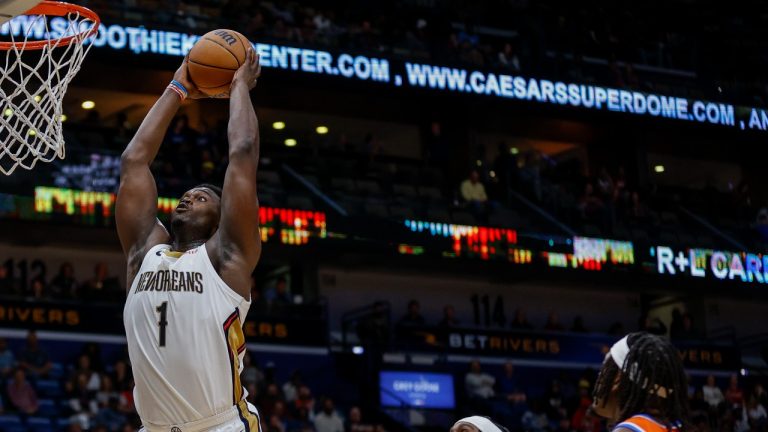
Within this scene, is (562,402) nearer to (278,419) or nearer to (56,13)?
(278,419)

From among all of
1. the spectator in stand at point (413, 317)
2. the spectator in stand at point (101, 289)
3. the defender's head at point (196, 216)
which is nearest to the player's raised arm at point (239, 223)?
the defender's head at point (196, 216)

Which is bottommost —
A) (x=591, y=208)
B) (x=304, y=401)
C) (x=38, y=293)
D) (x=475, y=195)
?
(x=304, y=401)

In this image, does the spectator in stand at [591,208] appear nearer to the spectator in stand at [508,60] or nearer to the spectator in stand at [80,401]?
the spectator in stand at [508,60]

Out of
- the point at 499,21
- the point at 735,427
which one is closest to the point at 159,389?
the point at 735,427

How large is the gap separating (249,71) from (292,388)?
44.1 ft

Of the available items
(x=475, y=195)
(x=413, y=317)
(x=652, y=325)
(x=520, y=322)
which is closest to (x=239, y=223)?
Result: (x=413, y=317)

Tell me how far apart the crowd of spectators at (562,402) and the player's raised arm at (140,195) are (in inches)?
549

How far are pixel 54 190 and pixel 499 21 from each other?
1175 centimetres

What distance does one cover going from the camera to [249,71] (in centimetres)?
502

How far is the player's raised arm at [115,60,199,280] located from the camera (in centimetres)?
488

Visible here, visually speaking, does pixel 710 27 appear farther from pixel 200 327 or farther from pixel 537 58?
pixel 200 327

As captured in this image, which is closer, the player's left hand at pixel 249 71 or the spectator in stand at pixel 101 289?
the player's left hand at pixel 249 71

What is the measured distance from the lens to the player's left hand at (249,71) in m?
4.96

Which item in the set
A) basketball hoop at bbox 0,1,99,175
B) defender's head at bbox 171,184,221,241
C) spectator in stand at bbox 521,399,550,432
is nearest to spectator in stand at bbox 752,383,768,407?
spectator in stand at bbox 521,399,550,432
